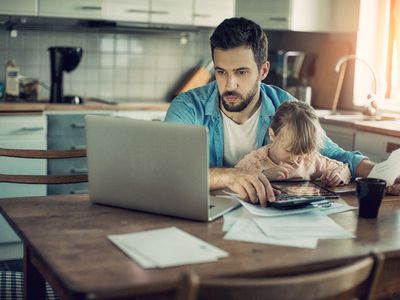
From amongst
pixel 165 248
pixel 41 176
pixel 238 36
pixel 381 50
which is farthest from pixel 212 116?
pixel 381 50

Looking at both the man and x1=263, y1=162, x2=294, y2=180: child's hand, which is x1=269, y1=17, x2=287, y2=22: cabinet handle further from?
x1=263, y1=162, x2=294, y2=180: child's hand

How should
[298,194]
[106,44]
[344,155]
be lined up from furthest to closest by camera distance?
[106,44], [344,155], [298,194]

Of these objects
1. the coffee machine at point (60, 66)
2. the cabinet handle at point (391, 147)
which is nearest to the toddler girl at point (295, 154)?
the cabinet handle at point (391, 147)

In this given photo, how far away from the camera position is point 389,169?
2.14 metres

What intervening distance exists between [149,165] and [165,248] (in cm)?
34

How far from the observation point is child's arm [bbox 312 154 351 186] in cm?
230

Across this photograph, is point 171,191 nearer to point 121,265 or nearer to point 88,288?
point 121,265

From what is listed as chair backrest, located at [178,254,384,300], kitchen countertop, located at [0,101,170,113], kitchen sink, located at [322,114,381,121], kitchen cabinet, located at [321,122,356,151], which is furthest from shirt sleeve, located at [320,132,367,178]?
kitchen countertop, located at [0,101,170,113]

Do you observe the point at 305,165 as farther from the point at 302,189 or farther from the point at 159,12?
the point at 159,12

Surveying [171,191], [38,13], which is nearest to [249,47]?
[171,191]

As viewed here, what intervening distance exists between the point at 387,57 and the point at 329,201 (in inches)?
116

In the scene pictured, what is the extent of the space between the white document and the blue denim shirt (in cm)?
28

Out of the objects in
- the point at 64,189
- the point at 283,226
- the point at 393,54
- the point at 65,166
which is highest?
the point at 393,54

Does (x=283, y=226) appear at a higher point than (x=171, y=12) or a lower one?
lower
